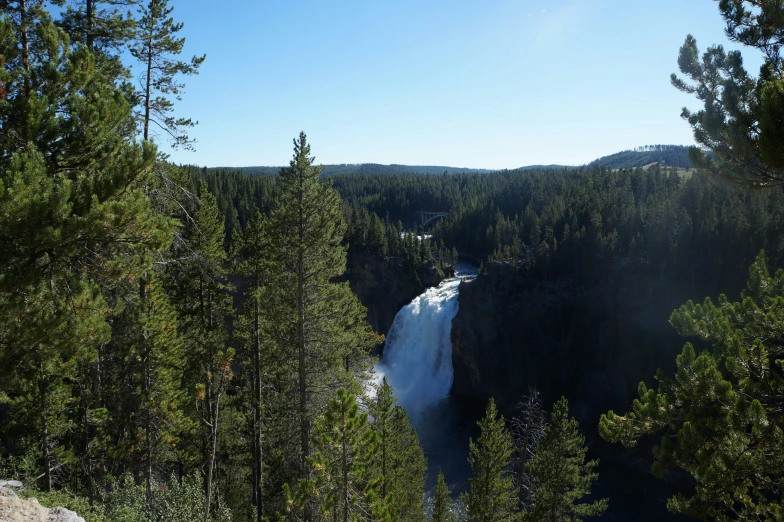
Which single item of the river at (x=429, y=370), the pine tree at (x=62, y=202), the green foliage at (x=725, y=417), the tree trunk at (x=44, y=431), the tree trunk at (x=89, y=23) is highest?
the tree trunk at (x=89, y=23)

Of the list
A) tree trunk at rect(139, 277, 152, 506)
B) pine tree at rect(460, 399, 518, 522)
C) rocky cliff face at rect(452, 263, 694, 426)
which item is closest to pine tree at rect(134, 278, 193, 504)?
tree trunk at rect(139, 277, 152, 506)

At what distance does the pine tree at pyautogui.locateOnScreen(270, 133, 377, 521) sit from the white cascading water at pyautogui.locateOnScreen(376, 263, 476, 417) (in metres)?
31.4

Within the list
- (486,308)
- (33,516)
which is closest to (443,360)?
(486,308)

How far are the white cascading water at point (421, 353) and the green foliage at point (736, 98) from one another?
39.6 m

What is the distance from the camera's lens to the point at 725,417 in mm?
5941

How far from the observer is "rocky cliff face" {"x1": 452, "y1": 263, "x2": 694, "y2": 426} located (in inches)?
1538

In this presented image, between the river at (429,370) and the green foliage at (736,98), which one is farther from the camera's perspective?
the river at (429,370)

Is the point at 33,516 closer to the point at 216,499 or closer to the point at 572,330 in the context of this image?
the point at 216,499

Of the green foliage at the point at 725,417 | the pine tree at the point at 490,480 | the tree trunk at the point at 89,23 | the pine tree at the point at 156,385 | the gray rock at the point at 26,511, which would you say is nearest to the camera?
the green foliage at the point at 725,417

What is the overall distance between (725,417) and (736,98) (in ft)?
15.7

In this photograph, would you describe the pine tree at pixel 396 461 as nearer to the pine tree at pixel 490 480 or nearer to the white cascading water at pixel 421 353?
the pine tree at pixel 490 480

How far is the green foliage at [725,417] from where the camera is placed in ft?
19.2

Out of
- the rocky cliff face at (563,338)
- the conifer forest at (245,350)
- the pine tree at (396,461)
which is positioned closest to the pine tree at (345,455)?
the conifer forest at (245,350)

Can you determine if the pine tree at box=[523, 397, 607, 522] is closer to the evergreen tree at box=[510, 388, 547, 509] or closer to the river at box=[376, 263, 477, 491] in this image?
the evergreen tree at box=[510, 388, 547, 509]
